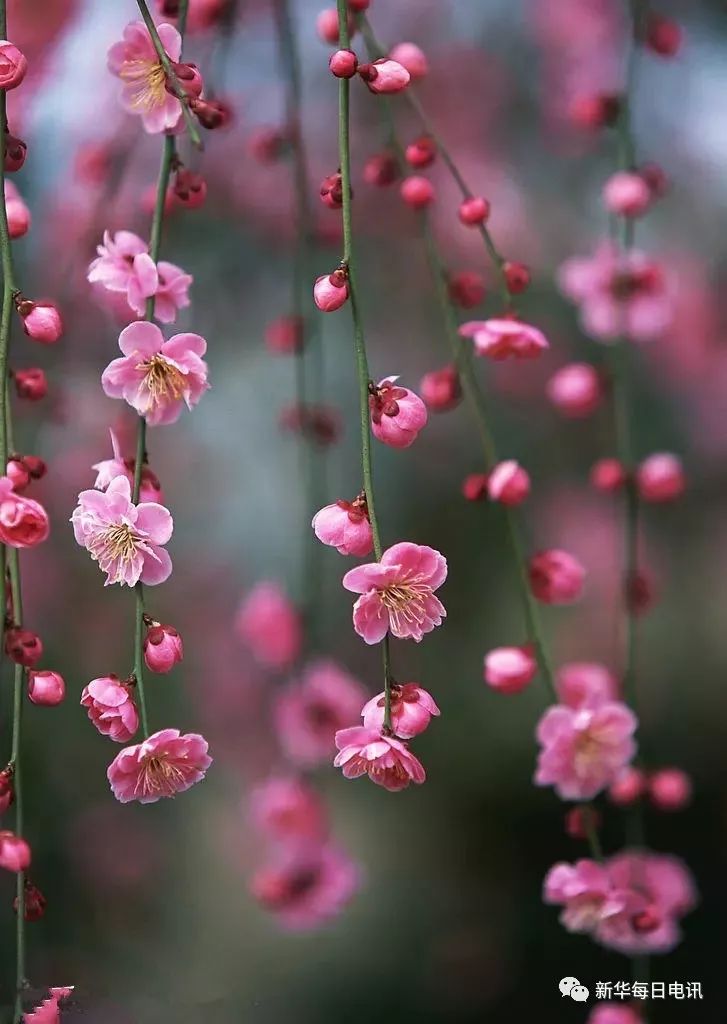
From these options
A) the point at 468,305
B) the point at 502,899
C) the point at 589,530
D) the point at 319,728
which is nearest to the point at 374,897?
the point at 502,899

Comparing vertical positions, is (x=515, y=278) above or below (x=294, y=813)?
above

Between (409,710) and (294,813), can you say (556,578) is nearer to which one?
(409,710)

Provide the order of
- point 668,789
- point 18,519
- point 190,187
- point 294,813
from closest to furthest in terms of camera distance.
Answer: point 18,519, point 190,187, point 668,789, point 294,813

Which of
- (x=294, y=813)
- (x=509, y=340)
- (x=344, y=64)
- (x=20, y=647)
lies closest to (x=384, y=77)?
(x=344, y=64)

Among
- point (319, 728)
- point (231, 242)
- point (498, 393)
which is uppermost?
point (231, 242)

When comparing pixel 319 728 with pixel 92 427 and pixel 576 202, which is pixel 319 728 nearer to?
pixel 92 427

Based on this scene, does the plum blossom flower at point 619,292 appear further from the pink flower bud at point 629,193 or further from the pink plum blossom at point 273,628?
the pink plum blossom at point 273,628

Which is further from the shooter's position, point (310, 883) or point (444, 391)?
point (310, 883)

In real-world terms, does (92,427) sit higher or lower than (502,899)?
higher

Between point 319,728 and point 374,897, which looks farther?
point 374,897
